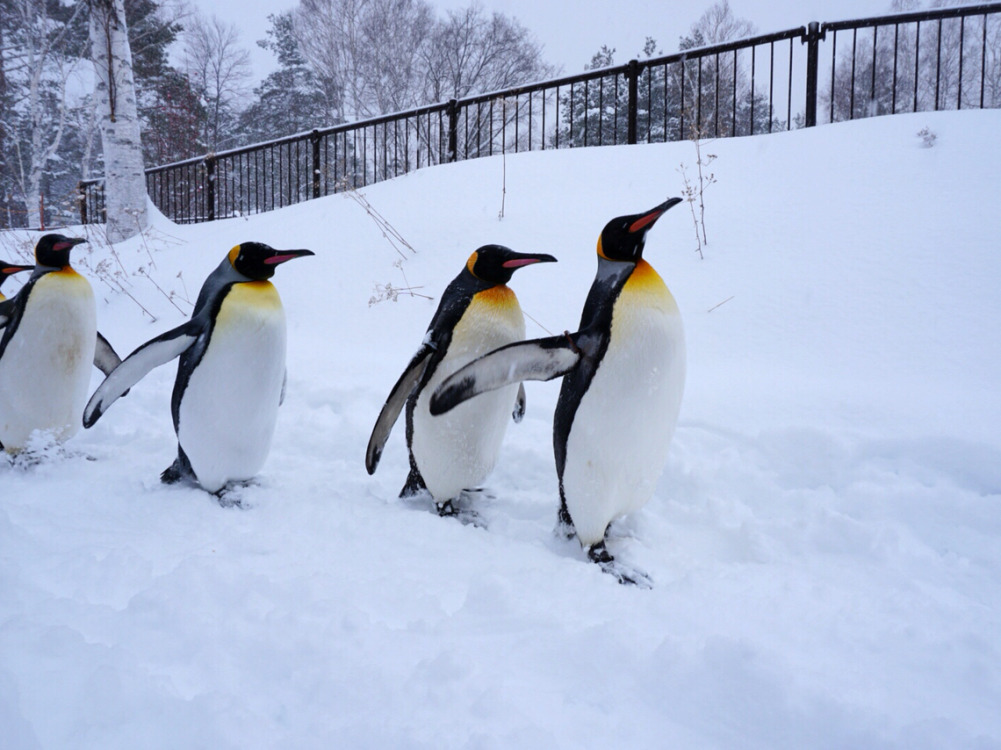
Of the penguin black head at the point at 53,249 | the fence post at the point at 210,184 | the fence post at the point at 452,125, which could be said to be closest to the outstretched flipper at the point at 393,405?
the penguin black head at the point at 53,249

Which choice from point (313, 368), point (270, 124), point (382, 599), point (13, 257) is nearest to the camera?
point (382, 599)

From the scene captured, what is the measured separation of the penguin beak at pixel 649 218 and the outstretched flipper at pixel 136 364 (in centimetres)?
142

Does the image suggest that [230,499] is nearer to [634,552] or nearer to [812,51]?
[634,552]

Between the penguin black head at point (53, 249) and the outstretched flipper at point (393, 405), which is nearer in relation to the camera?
the outstretched flipper at point (393, 405)

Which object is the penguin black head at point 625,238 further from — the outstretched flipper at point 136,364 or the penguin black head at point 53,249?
the penguin black head at point 53,249

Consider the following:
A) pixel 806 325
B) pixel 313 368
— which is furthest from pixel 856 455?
pixel 313 368

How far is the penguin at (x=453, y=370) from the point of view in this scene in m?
1.92

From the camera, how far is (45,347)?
2377 millimetres

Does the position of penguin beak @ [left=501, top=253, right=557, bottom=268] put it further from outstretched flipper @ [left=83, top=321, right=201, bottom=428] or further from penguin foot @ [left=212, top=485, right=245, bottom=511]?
penguin foot @ [left=212, top=485, right=245, bottom=511]

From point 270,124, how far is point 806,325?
20682 millimetres

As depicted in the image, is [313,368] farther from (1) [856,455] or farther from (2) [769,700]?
(2) [769,700]

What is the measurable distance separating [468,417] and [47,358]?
1713 millimetres

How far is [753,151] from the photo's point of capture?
4871mm

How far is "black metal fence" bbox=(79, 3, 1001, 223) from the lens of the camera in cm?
524
